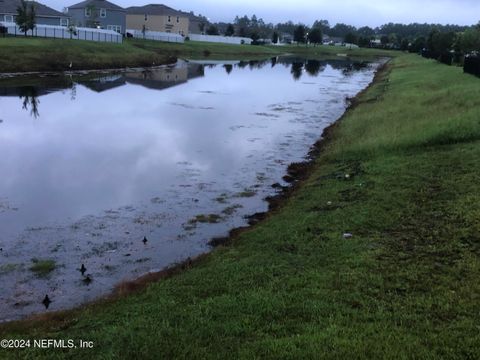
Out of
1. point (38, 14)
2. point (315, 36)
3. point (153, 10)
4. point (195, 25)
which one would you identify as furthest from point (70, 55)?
point (315, 36)

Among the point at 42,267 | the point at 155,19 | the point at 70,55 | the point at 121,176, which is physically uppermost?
the point at 155,19

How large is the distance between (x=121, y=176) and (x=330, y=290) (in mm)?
12844

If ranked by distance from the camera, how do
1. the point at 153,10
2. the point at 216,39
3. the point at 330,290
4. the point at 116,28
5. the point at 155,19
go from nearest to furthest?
the point at 330,290 < the point at 116,28 < the point at 155,19 < the point at 153,10 < the point at 216,39

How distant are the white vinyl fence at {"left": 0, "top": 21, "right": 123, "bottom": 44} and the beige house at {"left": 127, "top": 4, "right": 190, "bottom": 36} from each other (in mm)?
44087

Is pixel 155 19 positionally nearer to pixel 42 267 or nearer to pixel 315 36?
pixel 315 36

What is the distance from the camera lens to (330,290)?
862 cm

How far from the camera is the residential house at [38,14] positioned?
265ft

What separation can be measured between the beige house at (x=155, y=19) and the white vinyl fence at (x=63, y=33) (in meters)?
44.1

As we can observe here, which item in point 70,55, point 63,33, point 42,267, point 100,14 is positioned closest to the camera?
point 42,267

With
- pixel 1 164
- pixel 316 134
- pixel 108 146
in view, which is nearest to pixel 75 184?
pixel 1 164

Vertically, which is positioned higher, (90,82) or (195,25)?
(195,25)

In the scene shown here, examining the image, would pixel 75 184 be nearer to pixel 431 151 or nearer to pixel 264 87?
pixel 431 151

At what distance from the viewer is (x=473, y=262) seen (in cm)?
949

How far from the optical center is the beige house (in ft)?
420
